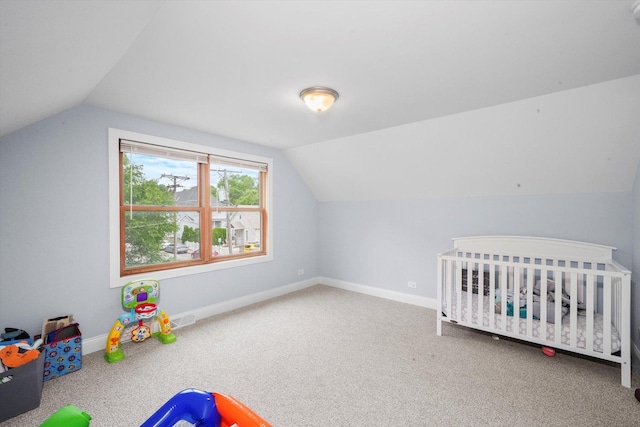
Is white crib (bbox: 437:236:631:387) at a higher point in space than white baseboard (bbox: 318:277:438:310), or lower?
higher

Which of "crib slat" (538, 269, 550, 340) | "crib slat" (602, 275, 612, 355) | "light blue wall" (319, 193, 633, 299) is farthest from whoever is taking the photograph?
"light blue wall" (319, 193, 633, 299)

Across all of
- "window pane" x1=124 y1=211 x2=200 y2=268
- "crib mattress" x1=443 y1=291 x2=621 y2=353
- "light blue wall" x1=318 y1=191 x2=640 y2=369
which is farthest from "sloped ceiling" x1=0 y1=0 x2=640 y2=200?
"crib mattress" x1=443 y1=291 x2=621 y2=353

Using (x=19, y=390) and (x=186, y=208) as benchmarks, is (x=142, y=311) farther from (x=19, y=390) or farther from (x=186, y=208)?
(x=186, y=208)

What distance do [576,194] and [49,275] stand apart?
4.81m

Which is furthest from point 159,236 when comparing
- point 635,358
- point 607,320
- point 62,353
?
point 635,358

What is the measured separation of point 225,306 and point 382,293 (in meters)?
2.16

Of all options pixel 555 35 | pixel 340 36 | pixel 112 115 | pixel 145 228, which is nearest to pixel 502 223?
pixel 555 35

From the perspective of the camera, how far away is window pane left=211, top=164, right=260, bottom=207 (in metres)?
3.47

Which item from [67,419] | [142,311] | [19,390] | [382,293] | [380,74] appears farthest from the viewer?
[382,293]

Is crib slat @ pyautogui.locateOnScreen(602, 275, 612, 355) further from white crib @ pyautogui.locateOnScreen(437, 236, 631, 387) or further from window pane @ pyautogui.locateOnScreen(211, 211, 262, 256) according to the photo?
window pane @ pyautogui.locateOnScreen(211, 211, 262, 256)

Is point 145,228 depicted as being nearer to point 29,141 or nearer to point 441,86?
point 29,141

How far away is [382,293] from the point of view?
4059mm

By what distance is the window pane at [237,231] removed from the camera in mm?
3533

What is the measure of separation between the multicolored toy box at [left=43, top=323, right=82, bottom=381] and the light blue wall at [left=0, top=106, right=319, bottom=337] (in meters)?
0.21
